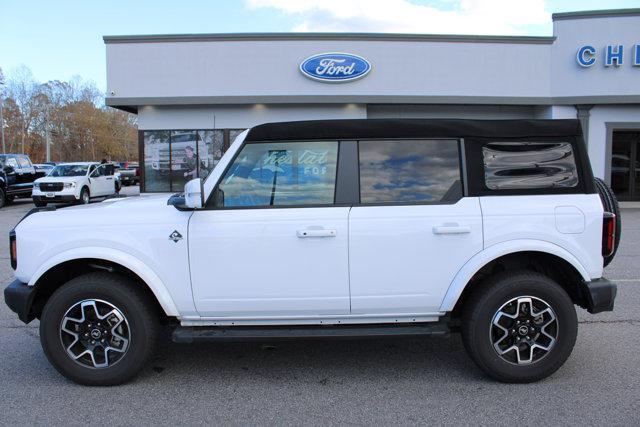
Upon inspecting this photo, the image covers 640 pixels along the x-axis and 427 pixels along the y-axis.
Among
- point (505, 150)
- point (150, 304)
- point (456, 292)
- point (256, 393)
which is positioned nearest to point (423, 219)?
point (456, 292)

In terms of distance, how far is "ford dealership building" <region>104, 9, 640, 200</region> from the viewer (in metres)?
19.5

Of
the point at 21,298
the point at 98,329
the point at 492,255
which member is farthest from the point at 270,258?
the point at 21,298

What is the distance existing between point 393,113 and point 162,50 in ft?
30.4

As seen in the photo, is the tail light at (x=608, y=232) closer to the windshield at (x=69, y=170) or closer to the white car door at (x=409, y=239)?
the white car door at (x=409, y=239)

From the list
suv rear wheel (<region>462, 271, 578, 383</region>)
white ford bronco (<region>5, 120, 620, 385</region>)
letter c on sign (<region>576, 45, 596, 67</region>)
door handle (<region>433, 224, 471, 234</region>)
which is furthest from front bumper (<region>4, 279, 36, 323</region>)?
letter c on sign (<region>576, 45, 596, 67</region>)

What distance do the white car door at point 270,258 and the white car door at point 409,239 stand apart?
0.14 meters

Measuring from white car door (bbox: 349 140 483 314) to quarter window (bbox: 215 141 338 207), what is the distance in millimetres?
284

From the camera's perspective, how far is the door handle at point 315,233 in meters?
3.67

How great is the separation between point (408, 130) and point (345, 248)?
102 cm

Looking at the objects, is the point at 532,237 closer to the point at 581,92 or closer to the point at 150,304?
the point at 150,304

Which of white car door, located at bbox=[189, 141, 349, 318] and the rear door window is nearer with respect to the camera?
white car door, located at bbox=[189, 141, 349, 318]

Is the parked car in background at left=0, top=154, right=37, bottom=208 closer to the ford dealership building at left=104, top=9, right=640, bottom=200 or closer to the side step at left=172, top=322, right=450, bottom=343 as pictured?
the ford dealership building at left=104, top=9, right=640, bottom=200

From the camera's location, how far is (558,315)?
3740 millimetres

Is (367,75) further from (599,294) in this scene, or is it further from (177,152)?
(599,294)
